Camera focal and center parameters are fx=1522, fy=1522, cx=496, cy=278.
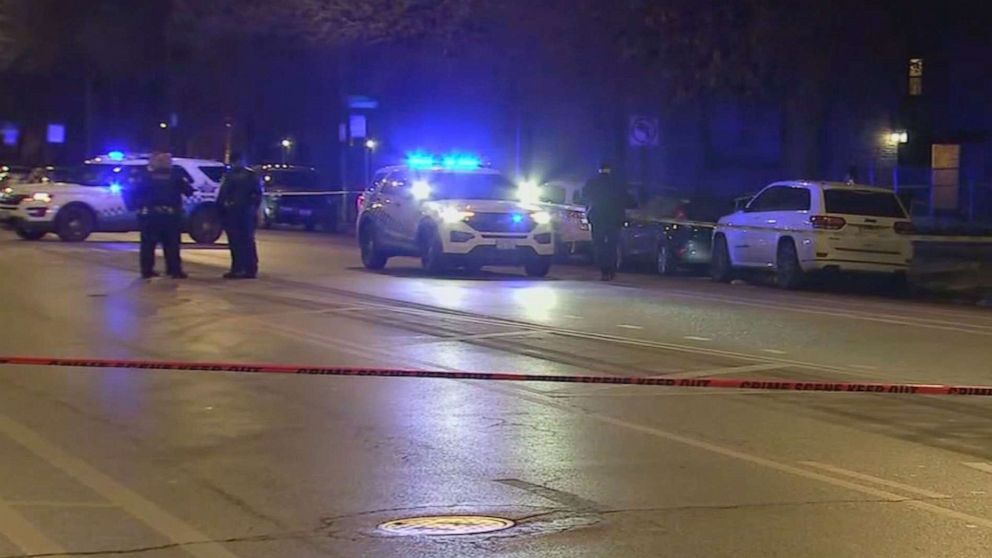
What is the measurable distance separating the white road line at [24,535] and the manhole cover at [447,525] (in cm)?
147

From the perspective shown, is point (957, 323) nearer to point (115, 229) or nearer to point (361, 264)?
point (361, 264)

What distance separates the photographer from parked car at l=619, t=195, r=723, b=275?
2497 centimetres

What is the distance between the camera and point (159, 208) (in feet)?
66.4

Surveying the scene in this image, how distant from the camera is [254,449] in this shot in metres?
8.90

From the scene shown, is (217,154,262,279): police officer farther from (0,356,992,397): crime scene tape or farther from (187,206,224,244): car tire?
(187,206,224,244): car tire

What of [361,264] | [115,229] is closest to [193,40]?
[115,229]

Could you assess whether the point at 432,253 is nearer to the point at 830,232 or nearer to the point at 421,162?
the point at 421,162

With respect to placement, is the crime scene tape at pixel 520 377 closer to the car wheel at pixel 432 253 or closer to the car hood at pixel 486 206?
the car wheel at pixel 432 253

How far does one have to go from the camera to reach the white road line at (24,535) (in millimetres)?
6531

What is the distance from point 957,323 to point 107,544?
39.9 feet

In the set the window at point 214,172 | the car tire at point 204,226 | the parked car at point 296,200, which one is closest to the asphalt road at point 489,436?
the car tire at point 204,226

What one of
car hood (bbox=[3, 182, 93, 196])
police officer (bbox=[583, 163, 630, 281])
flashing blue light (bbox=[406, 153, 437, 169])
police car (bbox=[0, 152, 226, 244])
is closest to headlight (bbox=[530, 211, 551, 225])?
police officer (bbox=[583, 163, 630, 281])

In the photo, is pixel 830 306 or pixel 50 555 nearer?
pixel 50 555

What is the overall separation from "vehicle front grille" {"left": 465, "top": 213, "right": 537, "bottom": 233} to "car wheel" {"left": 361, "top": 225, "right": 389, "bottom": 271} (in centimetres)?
222
